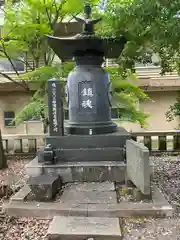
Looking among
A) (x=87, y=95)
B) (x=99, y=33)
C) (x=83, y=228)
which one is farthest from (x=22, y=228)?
(x=99, y=33)

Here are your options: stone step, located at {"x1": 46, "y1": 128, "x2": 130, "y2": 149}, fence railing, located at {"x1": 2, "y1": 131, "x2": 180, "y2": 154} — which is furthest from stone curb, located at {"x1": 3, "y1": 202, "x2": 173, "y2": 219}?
fence railing, located at {"x1": 2, "y1": 131, "x2": 180, "y2": 154}

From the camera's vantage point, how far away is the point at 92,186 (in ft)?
16.8

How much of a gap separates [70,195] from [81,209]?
2.06ft

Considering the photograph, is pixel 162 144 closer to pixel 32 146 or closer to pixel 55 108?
pixel 32 146

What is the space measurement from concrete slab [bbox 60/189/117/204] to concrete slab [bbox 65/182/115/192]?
150 mm

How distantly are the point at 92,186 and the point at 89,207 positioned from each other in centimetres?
96

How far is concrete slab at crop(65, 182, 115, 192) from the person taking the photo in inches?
195

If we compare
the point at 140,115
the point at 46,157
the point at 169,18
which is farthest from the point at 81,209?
the point at 140,115

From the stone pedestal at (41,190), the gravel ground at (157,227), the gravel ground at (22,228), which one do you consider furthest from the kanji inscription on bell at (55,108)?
the gravel ground at (157,227)

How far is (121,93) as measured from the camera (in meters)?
8.29

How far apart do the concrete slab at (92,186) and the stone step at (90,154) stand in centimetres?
62

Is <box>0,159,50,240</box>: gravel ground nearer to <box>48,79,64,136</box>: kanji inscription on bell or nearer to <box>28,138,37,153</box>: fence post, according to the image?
<box>48,79,64,136</box>: kanji inscription on bell

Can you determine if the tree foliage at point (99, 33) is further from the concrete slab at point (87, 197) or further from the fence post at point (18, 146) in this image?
the concrete slab at point (87, 197)

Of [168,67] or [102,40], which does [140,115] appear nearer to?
[168,67]
